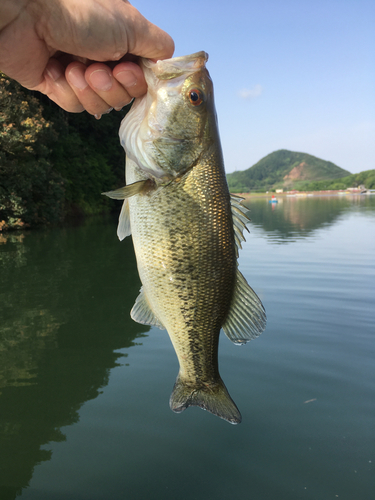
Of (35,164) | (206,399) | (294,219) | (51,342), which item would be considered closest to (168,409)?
(206,399)

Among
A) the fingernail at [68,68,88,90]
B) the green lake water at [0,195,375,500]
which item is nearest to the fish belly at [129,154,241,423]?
the fingernail at [68,68,88,90]

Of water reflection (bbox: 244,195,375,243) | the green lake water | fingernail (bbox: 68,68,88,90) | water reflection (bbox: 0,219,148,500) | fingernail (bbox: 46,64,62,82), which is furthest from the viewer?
water reflection (bbox: 244,195,375,243)

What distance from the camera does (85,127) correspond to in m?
44.2

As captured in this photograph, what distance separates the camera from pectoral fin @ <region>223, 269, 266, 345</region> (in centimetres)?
239

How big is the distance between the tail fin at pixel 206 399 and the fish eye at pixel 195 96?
1772 millimetres

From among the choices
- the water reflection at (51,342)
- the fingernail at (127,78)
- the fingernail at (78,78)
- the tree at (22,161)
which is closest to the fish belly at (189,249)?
the fingernail at (127,78)

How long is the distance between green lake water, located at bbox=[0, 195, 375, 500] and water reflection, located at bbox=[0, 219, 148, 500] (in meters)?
0.02

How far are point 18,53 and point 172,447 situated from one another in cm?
388

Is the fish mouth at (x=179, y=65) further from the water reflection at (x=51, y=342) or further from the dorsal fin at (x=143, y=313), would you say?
the water reflection at (x=51, y=342)

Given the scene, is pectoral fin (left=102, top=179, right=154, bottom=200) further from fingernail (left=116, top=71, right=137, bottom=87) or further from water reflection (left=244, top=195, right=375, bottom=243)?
fingernail (left=116, top=71, right=137, bottom=87)

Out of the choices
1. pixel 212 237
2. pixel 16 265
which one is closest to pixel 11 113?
pixel 16 265

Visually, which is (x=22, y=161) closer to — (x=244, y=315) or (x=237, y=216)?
(x=237, y=216)

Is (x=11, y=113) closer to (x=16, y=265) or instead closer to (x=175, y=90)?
(x=16, y=265)

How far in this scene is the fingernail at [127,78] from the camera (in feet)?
8.26
